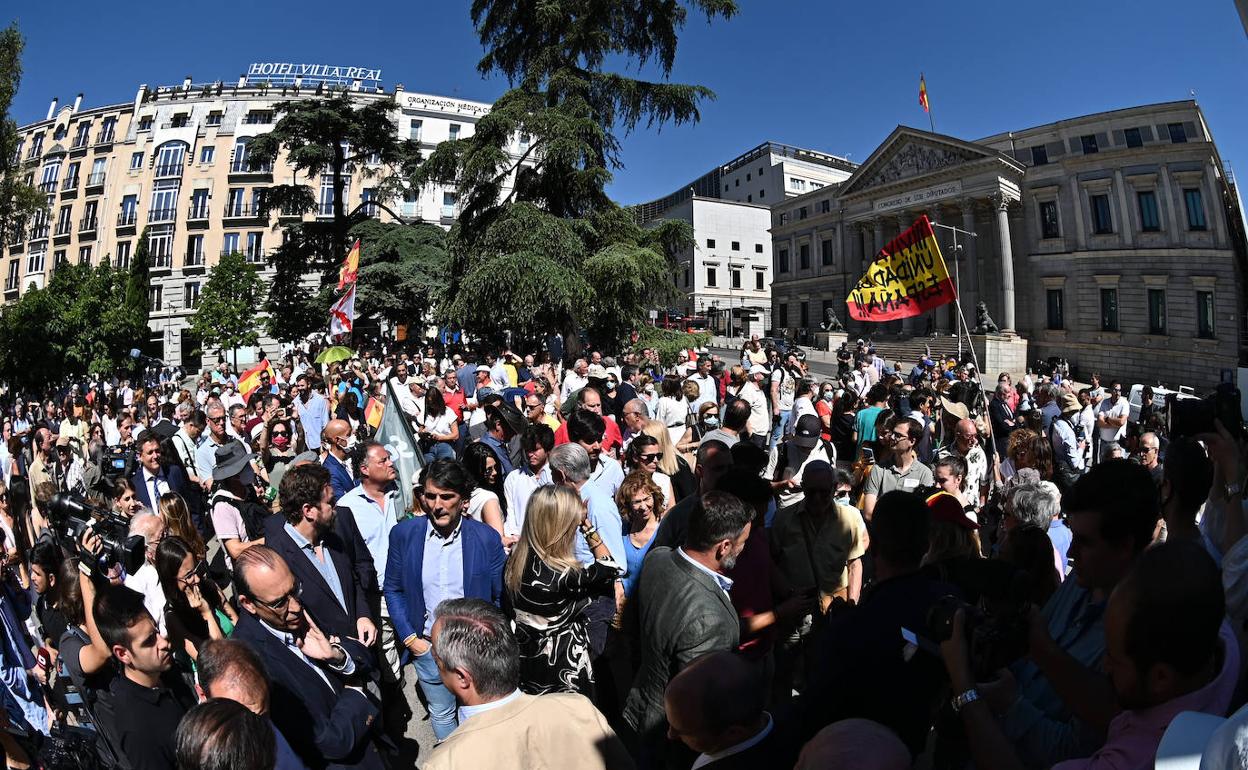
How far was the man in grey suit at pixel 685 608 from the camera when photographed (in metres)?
2.64

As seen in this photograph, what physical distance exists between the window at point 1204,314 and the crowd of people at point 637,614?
37264 millimetres

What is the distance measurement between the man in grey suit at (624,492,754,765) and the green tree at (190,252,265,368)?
1421 inches

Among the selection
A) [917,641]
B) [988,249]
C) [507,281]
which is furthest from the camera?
[988,249]

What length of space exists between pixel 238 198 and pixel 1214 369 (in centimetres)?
5727

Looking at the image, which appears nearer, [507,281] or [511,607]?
[511,607]

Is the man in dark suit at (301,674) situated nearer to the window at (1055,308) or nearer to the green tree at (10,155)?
the green tree at (10,155)

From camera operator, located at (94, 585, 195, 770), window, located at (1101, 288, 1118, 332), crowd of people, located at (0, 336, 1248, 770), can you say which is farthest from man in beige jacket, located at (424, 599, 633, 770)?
window, located at (1101, 288, 1118, 332)

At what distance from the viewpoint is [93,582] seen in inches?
107

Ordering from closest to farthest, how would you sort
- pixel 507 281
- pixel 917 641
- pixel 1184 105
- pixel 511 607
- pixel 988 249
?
pixel 917 641, pixel 511 607, pixel 507 281, pixel 1184 105, pixel 988 249

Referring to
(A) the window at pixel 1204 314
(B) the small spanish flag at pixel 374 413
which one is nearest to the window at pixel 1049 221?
(A) the window at pixel 1204 314

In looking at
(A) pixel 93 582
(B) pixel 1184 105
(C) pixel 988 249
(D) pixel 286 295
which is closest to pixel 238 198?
(D) pixel 286 295

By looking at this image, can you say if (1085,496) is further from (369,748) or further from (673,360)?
(673,360)

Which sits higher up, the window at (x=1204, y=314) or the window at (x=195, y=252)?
the window at (x=195, y=252)

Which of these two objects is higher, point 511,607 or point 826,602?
point 511,607
